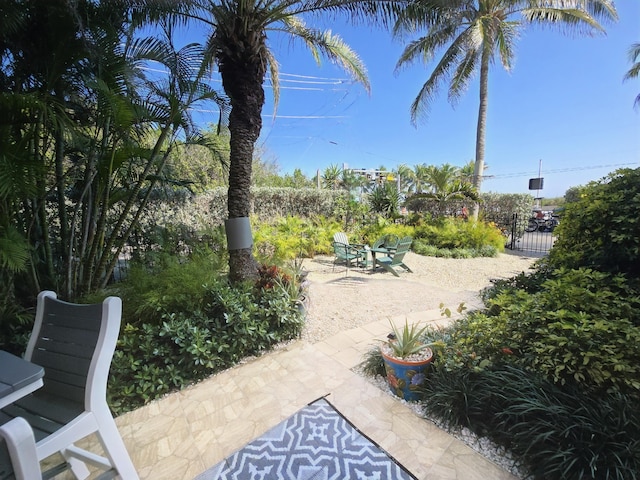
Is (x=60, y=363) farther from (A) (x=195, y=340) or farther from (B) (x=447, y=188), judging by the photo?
(B) (x=447, y=188)

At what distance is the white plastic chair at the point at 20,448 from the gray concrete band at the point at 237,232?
8.53 feet

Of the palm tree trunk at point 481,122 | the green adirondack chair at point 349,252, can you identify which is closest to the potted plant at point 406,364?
the green adirondack chair at point 349,252

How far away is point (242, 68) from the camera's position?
11.0 ft

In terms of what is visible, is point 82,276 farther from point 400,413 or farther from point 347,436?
point 400,413

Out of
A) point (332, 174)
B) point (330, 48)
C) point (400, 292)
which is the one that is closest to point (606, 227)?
point (400, 292)

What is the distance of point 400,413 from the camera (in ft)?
7.16

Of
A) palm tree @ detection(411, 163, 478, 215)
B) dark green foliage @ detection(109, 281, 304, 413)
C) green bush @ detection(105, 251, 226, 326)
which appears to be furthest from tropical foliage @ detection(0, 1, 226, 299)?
palm tree @ detection(411, 163, 478, 215)

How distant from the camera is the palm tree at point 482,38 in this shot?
8.26 metres

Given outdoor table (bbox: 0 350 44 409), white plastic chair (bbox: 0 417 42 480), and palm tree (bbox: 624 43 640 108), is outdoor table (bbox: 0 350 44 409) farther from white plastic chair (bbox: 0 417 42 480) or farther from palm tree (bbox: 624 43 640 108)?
palm tree (bbox: 624 43 640 108)

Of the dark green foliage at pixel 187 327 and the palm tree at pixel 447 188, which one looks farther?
the palm tree at pixel 447 188

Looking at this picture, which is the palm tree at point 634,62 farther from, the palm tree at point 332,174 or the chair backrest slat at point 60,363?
the chair backrest slat at point 60,363

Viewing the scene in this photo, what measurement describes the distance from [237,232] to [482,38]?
9.31 meters

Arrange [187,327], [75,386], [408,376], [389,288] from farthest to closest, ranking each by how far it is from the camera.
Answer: [389,288], [187,327], [408,376], [75,386]

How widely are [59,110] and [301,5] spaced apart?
10.2 feet
